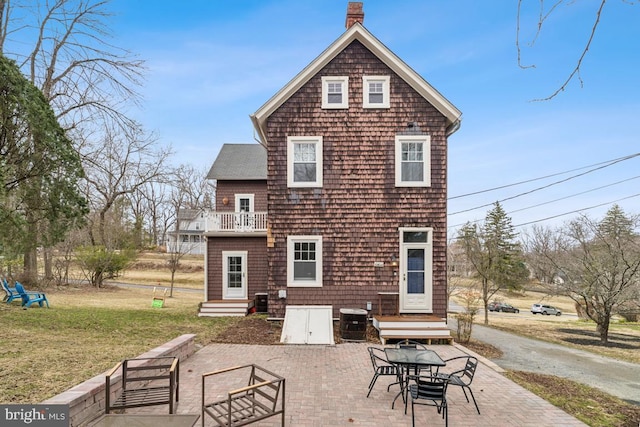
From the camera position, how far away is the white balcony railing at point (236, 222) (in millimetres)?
14383

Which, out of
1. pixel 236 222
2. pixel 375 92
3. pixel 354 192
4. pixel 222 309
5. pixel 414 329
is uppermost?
pixel 375 92

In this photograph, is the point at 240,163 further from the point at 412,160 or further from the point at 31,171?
the point at 412,160

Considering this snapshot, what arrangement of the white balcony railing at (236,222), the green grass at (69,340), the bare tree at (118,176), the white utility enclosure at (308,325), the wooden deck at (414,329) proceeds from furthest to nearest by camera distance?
the bare tree at (118,176) < the white balcony railing at (236,222) < the wooden deck at (414,329) < the white utility enclosure at (308,325) < the green grass at (69,340)

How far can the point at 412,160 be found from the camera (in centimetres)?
1079

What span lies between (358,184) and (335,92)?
3.04m

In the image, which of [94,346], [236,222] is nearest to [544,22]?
[94,346]

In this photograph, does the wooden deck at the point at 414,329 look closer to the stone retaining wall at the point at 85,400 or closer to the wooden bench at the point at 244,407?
the wooden bench at the point at 244,407

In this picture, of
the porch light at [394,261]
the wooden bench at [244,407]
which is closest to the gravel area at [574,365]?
the porch light at [394,261]

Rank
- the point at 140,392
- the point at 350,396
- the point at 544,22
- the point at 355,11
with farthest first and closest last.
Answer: the point at 355,11 < the point at 350,396 < the point at 140,392 < the point at 544,22

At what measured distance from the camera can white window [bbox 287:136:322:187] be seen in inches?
427

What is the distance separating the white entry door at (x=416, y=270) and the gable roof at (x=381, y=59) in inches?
146

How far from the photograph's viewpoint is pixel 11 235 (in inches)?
346

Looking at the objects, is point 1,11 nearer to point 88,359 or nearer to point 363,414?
point 88,359

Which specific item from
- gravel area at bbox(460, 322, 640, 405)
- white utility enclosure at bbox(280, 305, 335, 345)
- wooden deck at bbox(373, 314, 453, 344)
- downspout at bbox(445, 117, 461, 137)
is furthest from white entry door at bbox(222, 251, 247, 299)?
gravel area at bbox(460, 322, 640, 405)
